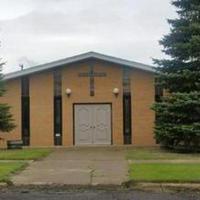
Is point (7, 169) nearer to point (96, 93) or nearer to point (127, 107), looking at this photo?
point (96, 93)

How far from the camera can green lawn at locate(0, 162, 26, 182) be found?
15.7m

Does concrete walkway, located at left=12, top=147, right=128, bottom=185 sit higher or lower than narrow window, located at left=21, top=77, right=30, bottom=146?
lower

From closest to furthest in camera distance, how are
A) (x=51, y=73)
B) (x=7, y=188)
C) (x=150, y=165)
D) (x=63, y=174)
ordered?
(x=7, y=188)
(x=63, y=174)
(x=150, y=165)
(x=51, y=73)

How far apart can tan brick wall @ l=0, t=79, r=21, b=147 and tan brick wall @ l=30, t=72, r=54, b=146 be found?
0.69m

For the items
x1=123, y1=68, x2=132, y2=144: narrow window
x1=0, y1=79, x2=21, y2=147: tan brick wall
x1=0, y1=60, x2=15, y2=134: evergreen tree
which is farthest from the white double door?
x1=0, y1=60, x2=15, y2=134: evergreen tree

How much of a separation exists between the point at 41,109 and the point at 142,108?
5385 millimetres

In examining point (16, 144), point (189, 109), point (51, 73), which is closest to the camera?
point (189, 109)

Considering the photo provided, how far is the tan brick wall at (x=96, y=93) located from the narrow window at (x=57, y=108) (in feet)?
0.74

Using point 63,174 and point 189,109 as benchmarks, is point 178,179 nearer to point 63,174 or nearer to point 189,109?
point 63,174

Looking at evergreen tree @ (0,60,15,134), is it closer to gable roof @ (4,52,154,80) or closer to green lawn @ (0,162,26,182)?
gable roof @ (4,52,154,80)

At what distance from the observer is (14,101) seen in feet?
111

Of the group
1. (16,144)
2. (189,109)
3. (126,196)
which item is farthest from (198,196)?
(16,144)

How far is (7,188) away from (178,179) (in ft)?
13.2

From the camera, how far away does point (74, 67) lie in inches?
1332
